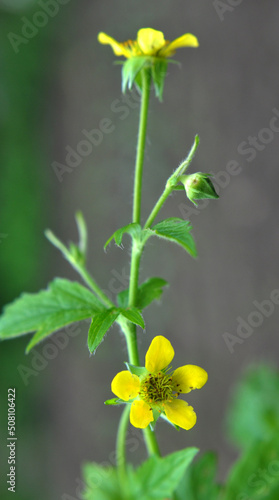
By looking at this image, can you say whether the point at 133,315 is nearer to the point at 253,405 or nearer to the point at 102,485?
the point at 102,485

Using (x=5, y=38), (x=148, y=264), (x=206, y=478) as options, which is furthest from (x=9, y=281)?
(x=206, y=478)

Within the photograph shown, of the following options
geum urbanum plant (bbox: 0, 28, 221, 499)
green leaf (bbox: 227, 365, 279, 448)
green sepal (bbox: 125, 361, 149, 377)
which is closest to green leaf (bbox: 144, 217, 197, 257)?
geum urbanum plant (bbox: 0, 28, 221, 499)

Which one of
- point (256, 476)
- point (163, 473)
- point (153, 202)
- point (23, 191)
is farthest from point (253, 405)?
point (23, 191)

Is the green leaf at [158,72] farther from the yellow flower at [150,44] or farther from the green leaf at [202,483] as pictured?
the green leaf at [202,483]

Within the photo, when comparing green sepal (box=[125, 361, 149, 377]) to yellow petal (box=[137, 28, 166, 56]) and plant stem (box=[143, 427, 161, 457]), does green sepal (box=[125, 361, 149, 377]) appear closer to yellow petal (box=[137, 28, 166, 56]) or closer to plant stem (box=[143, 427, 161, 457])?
plant stem (box=[143, 427, 161, 457])

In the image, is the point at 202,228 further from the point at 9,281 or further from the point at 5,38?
the point at 5,38
